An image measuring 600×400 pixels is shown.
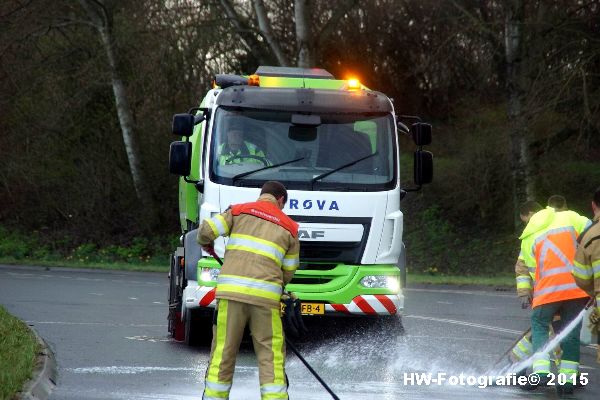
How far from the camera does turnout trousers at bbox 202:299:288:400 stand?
29.1 feet

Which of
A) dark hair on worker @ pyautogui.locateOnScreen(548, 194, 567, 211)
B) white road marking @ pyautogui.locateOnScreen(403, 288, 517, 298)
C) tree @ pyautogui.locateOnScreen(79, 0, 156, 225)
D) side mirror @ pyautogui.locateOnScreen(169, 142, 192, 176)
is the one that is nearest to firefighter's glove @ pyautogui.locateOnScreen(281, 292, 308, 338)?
dark hair on worker @ pyautogui.locateOnScreen(548, 194, 567, 211)

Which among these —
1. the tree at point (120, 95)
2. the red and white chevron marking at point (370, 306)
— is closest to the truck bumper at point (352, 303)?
the red and white chevron marking at point (370, 306)

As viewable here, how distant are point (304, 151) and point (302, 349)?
2.25 m

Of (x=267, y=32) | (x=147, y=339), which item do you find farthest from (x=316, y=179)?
(x=267, y=32)

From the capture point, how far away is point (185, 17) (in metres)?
29.9

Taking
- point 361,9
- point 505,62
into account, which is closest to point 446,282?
point 505,62

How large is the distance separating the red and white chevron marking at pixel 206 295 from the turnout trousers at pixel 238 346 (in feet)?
13.9

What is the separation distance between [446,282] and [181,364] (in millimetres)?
15547

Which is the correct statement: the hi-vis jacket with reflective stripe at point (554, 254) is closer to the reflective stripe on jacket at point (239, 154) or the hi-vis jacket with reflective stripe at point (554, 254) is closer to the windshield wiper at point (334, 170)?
the windshield wiper at point (334, 170)

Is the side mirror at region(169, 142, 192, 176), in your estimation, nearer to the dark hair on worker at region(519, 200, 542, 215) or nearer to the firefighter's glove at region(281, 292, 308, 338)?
the dark hair on worker at region(519, 200, 542, 215)

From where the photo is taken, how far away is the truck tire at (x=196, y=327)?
46.5ft

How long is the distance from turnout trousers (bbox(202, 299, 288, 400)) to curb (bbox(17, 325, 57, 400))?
1454mm

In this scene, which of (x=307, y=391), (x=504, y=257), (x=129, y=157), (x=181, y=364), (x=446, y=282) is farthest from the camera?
(x=129, y=157)

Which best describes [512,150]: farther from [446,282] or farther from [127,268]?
[127,268]
